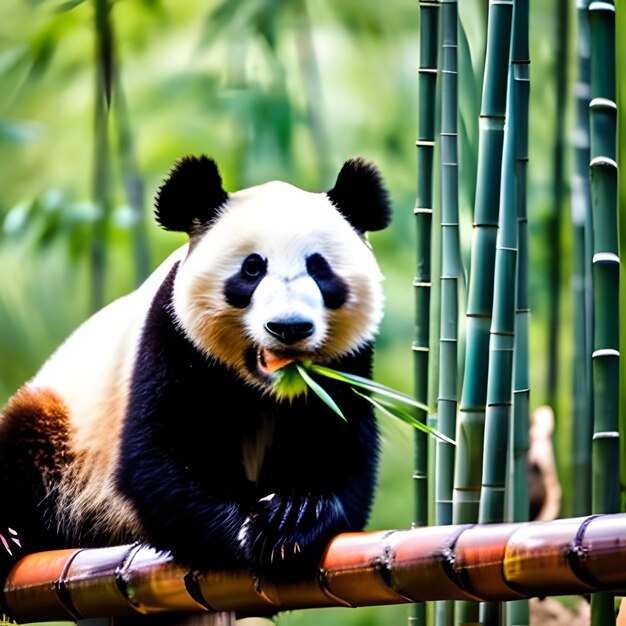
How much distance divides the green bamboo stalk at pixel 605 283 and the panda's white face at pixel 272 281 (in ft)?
1.55

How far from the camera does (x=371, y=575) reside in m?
1.29

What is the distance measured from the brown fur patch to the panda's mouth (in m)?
0.47

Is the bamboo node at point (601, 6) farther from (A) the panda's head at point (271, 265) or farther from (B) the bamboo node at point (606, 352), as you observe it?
(A) the panda's head at point (271, 265)

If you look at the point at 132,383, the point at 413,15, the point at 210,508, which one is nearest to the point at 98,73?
the point at 413,15

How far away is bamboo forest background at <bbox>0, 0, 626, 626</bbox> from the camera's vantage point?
12.1 ft

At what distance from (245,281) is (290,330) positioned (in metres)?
0.17

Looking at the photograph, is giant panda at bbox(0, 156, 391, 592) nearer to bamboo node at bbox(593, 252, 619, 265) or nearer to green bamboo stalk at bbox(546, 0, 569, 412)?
bamboo node at bbox(593, 252, 619, 265)

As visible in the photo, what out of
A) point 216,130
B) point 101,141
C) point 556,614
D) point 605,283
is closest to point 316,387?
point 605,283

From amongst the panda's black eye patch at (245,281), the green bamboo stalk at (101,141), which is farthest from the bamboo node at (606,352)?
the green bamboo stalk at (101,141)

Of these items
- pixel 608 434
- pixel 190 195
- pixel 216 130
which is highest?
pixel 216 130

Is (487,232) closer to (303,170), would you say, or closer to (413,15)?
(303,170)

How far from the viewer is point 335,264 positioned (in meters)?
1.77

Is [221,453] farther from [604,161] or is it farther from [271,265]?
[604,161]

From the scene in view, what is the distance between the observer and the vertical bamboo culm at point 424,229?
1.74 m
